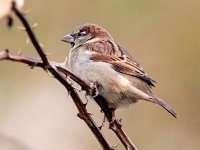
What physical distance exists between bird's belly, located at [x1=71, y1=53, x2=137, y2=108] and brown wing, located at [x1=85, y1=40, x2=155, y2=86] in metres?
0.04

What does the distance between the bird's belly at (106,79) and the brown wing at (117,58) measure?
1.7 inches

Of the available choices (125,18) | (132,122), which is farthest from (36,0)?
(132,122)

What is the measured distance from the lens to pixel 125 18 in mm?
6059

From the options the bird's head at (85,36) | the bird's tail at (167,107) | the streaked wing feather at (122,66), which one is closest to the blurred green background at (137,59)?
the bird's head at (85,36)

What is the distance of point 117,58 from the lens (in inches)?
119

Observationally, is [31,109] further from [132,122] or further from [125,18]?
[125,18]

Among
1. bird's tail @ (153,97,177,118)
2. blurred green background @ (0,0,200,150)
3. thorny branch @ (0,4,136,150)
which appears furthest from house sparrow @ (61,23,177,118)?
thorny branch @ (0,4,136,150)

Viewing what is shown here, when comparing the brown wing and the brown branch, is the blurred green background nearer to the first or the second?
Answer: the brown wing

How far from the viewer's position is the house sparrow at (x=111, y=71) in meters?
2.74

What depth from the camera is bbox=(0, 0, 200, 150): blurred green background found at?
435 cm

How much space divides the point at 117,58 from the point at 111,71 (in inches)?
5.8

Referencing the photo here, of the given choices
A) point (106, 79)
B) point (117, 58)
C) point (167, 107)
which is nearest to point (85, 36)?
point (117, 58)

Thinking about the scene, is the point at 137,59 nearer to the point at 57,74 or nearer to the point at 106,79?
the point at 106,79

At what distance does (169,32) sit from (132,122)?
6.43 ft
